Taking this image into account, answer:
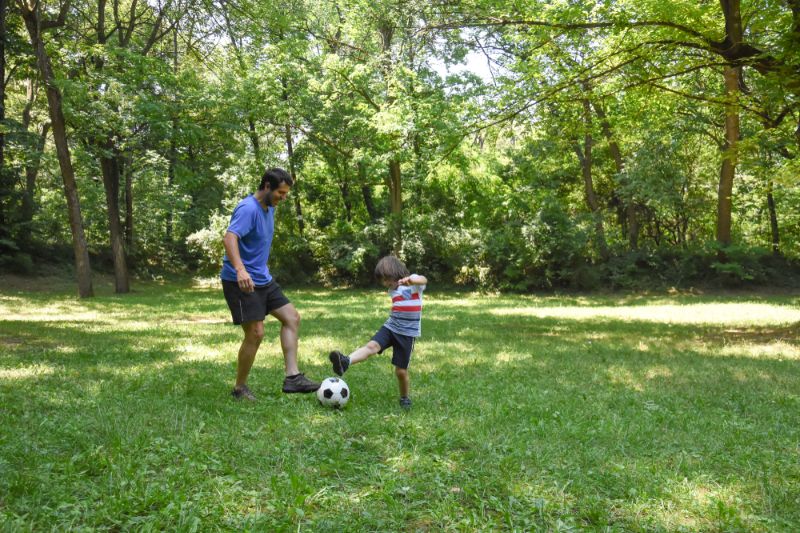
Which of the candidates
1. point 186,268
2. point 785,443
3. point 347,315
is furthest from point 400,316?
point 186,268

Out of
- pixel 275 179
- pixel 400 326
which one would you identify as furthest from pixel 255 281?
pixel 400 326

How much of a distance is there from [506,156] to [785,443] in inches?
979

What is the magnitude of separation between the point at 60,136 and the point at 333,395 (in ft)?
51.2

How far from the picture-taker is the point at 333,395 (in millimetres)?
5242

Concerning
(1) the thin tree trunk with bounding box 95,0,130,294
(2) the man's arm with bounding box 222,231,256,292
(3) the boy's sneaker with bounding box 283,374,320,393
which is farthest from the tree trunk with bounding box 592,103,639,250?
(2) the man's arm with bounding box 222,231,256,292

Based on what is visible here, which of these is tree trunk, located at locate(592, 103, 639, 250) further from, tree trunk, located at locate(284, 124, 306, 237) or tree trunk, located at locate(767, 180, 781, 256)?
tree trunk, located at locate(284, 124, 306, 237)

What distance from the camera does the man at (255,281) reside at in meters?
5.35

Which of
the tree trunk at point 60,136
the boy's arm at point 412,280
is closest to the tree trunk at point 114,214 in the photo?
the tree trunk at point 60,136

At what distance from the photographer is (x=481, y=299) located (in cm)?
2148

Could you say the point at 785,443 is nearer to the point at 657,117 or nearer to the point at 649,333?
the point at 649,333

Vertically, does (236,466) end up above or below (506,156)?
below

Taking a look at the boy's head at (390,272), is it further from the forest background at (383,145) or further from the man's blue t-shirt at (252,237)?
the forest background at (383,145)

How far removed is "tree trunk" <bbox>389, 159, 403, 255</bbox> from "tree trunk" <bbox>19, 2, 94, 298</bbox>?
11.8 metres

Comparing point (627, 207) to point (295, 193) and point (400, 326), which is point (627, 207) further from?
point (400, 326)
